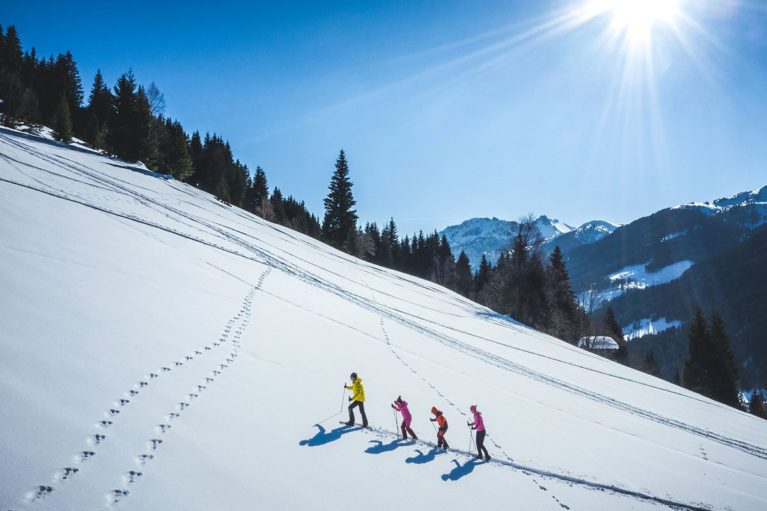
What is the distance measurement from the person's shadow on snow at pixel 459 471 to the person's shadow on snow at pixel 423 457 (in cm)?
48

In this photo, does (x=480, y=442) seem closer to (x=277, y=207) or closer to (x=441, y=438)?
(x=441, y=438)

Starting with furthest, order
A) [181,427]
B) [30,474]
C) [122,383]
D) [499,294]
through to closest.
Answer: [499,294] → [122,383] → [181,427] → [30,474]

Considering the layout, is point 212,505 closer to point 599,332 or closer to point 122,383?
point 122,383

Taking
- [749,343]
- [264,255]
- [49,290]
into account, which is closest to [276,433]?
[49,290]

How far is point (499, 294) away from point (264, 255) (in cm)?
3197

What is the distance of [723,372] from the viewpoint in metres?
48.4

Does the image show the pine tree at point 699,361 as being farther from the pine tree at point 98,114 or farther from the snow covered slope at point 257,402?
the pine tree at point 98,114

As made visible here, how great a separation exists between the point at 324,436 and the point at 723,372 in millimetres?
62850

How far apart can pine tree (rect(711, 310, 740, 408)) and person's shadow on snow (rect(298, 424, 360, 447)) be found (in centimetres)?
6105

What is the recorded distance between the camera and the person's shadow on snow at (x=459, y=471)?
7527mm

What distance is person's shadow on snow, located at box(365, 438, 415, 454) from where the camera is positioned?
305 inches

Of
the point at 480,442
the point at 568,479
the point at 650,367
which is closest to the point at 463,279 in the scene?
the point at 650,367

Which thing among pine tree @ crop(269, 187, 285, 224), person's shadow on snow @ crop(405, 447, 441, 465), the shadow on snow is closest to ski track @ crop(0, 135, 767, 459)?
the shadow on snow

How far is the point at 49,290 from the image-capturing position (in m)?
8.62
